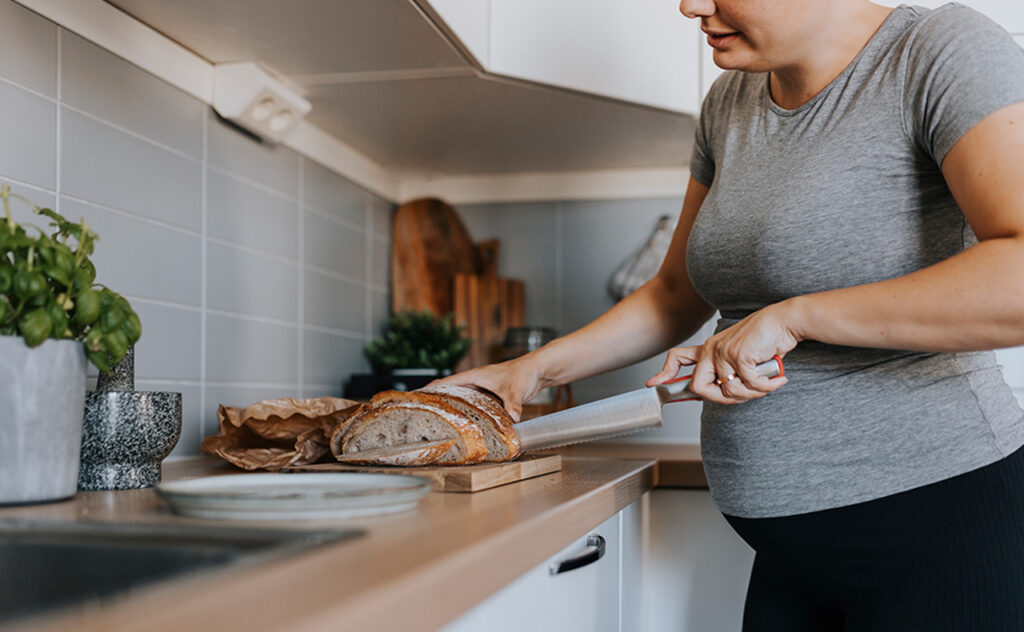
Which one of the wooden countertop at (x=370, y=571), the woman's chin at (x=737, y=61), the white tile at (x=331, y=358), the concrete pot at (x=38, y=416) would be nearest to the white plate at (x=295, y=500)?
the wooden countertop at (x=370, y=571)

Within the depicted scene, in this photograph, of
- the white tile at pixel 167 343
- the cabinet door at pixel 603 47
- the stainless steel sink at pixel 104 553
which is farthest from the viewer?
the cabinet door at pixel 603 47

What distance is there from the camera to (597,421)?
1.05 meters

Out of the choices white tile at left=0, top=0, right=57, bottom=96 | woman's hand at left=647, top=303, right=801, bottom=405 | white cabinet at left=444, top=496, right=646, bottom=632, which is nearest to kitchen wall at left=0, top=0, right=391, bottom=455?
white tile at left=0, top=0, right=57, bottom=96

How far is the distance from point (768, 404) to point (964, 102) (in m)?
0.32

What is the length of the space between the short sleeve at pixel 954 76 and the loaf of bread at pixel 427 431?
0.52 meters

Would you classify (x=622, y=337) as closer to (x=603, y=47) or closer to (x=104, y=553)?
(x=603, y=47)

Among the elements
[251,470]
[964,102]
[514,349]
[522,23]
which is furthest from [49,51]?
[514,349]

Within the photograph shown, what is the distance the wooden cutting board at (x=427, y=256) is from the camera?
204cm

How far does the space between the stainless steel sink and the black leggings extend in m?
0.48

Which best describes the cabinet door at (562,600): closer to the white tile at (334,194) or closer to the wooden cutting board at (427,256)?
the white tile at (334,194)

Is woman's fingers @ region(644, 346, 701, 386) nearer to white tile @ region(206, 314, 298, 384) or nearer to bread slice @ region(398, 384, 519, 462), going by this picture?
bread slice @ region(398, 384, 519, 462)

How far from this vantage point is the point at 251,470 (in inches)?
43.4

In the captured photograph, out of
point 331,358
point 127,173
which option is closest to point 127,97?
point 127,173

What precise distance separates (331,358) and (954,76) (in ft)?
4.16
